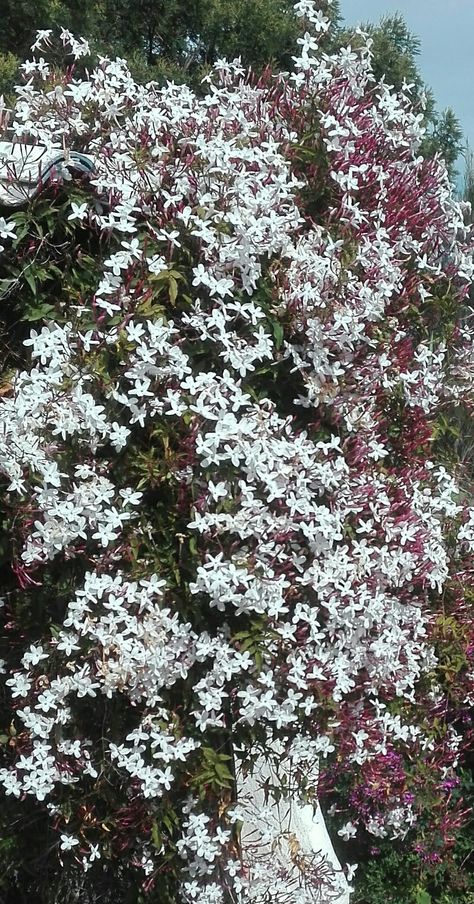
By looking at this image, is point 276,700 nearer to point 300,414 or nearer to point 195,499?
point 195,499

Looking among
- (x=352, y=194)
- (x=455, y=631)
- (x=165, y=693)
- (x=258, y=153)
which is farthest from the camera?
(x=455, y=631)

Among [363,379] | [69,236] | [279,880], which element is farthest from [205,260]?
[279,880]

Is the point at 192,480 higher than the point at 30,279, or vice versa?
the point at 30,279

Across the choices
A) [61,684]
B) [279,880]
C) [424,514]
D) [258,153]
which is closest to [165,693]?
[61,684]

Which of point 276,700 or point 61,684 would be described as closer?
point 61,684

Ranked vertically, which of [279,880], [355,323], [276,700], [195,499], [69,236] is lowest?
[279,880]

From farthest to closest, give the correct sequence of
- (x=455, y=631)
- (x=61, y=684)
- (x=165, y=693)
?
(x=455, y=631) < (x=165, y=693) < (x=61, y=684)

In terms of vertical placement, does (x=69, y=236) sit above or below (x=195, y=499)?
above
